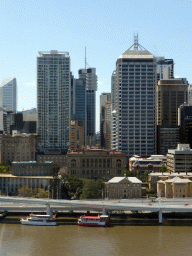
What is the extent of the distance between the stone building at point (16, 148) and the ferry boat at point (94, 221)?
61.9 m

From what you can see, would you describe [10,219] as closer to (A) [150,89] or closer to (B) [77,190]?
(B) [77,190]

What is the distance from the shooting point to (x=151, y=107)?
12100 centimetres

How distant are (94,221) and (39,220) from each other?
7326mm

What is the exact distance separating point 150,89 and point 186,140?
17.6 m

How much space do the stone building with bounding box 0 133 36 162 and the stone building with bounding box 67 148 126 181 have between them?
92.5ft

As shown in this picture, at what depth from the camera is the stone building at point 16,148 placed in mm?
120125

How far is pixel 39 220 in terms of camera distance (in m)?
61.2

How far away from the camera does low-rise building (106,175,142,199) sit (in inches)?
2958

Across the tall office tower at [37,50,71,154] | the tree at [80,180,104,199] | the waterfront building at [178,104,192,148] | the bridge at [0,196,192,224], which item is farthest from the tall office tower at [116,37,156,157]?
the bridge at [0,196,192,224]

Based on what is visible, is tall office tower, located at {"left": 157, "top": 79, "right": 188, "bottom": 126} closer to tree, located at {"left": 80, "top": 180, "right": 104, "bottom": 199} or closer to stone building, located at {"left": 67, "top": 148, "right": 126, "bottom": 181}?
stone building, located at {"left": 67, "top": 148, "right": 126, "bottom": 181}

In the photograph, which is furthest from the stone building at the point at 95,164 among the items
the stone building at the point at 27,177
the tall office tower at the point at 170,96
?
the tall office tower at the point at 170,96

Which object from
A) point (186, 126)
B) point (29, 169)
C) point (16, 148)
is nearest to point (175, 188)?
point (29, 169)

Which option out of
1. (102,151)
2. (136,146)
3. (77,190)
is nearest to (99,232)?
(77,190)

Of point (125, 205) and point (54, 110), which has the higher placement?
point (54, 110)
